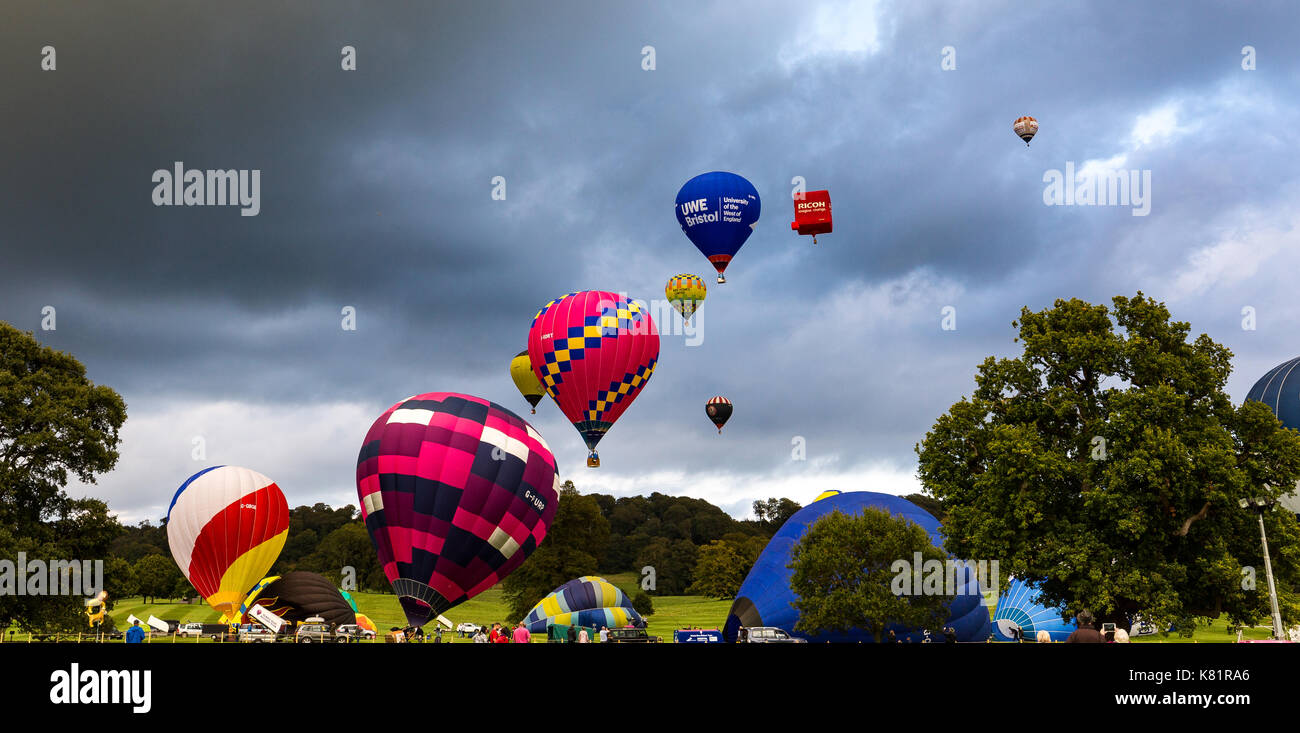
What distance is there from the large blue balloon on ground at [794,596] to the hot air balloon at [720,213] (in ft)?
50.3

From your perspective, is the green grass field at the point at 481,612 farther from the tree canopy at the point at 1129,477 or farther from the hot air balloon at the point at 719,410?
the tree canopy at the point at 1129,477

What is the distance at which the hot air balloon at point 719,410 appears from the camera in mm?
72500

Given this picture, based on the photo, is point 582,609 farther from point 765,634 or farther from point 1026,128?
point 1026,128

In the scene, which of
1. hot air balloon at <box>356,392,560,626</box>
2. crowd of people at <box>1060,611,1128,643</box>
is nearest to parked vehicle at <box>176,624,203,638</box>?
hot air balloon at <box>356,392,560,626</box>

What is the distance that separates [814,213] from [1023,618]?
2742 centimetres

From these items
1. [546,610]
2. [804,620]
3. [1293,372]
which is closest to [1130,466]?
[804,620]

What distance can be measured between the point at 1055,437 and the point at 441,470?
2567 cm

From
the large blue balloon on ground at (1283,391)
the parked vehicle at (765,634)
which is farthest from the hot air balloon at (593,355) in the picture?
the large blue balloon on ground at (1283,391)

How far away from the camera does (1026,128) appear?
50250 mm

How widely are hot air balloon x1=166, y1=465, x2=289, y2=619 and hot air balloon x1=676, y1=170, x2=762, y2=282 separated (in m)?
29.7

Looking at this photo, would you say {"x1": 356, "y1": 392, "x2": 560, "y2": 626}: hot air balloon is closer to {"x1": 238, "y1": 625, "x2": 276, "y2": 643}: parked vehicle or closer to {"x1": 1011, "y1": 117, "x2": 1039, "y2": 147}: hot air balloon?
{"x1": 238, "y1": 625, "x2": 276, "y2": 643}: parked vehicle

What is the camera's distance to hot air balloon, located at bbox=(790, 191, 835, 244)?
54438mm

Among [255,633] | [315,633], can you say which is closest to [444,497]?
[315,633]
